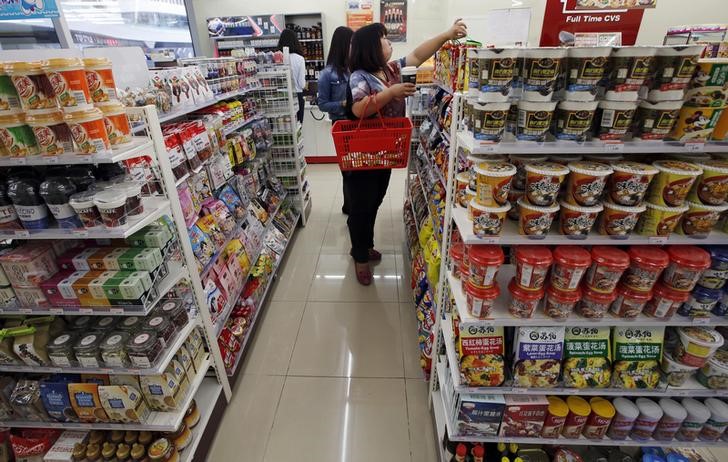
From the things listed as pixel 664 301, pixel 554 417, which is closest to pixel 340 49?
pixel 664 301

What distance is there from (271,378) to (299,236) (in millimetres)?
2010

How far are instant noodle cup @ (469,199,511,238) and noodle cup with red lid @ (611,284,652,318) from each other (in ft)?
1.81

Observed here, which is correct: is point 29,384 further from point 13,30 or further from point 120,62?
point 13,30

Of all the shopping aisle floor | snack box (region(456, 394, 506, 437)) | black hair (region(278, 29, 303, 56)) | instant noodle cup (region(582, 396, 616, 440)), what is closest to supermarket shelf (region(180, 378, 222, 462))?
the shopping aisle floor

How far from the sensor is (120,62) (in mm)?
1899

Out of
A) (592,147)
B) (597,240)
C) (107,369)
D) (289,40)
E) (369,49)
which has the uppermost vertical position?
(289,40)

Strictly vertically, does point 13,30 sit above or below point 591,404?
above

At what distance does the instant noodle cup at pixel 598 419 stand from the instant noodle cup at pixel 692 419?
32 centimetres

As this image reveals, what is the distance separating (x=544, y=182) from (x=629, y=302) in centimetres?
61

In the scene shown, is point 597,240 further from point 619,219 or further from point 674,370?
point 674,370

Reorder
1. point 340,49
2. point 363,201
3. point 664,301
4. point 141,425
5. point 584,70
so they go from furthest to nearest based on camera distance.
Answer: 1. point 340,49
2. point 363,201
3. point 141,425
4. point 664,301
5. point 584,70

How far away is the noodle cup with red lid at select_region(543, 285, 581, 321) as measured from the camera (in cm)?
134

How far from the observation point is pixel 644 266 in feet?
4.20

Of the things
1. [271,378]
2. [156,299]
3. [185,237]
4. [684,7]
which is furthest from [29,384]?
[684,7]
